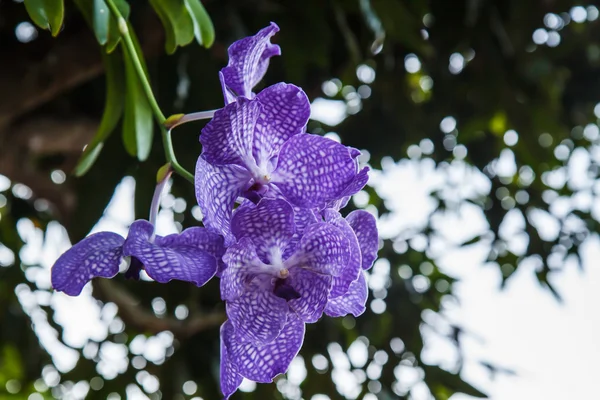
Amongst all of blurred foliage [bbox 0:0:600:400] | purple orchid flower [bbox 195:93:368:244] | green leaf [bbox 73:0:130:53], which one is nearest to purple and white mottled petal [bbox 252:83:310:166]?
purple orchid flower [bbox 195:93:368:244]

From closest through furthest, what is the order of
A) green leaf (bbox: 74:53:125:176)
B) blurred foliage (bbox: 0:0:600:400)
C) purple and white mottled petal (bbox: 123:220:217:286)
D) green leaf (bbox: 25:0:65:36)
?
1. purple and white mottled petal (bbox: 123:220:217:286)
2. green leaf (bbox: 25:0:65:36)
3. green leaf (bbox: 74:53:125:176)
4. blurred foliage (bbox: 0:0:600:400)

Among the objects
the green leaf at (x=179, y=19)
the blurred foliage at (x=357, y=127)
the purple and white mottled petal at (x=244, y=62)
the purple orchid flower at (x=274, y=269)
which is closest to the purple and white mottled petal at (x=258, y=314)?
the purple orchid flower at (x=274, y=269)

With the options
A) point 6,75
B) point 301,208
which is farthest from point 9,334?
point 301,208

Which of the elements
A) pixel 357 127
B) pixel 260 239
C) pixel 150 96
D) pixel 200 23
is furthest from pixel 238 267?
pixel 357 127

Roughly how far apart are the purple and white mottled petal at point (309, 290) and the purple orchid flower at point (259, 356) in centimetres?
1

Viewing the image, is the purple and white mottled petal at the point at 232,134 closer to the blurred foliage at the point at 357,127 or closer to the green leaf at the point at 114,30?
the green leaf at the point at 114,30

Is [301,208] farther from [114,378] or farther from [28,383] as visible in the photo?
[28,383]

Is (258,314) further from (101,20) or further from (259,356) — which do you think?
(101,20)

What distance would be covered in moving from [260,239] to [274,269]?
2cm

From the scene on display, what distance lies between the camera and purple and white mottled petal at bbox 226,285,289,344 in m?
0.31

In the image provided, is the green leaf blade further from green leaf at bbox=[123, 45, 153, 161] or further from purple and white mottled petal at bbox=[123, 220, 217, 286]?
purple and white mottled petal at bbox=[123, 220, 217, 286]

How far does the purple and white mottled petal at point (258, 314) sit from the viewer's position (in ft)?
1.02

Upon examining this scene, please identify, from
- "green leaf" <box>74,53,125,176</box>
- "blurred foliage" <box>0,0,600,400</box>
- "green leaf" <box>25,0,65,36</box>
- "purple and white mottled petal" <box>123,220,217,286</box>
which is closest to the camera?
"purple and white mottled petal" <box>123,220,217,286</box>

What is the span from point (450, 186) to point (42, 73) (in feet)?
3.06
